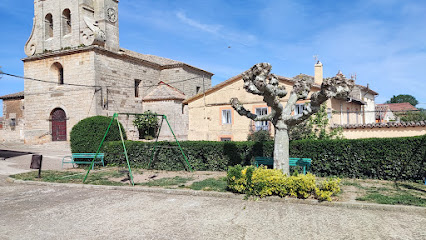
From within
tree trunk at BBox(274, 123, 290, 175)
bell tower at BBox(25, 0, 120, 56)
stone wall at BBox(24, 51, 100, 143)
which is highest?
bell tower at BBox(25, 0, 120, 56)

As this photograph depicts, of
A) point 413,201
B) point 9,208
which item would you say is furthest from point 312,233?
point 9,208

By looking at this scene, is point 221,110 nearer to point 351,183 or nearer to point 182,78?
point 182,78

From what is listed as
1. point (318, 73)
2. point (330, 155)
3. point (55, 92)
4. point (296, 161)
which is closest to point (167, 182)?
point (296, 161)

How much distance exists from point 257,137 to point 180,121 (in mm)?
9056

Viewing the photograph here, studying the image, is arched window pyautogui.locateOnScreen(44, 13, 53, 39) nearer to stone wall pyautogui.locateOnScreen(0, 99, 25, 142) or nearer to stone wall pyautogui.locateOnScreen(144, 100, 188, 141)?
stone wall pyautogui.locateOnScreen(0, 99, 25, 142)

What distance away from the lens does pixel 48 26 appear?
24.0 metres

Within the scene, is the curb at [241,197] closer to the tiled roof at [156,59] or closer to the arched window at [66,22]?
the arched window at [66,22]

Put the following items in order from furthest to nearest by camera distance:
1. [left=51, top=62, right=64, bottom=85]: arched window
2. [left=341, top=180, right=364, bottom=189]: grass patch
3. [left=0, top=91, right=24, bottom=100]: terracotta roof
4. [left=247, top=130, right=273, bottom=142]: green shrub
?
1. [left=0, top=91, right=24, bottom=100]: terracotta roof
2. [left=51, top=62, right=64, bottom=85]: arched window
3. [left=247, top=130, right=273, bottom=142]: green shrub
4. [left=341, top=180, right=364, bottom=189]: grass patch

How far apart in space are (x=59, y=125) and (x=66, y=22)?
7859 millimetres

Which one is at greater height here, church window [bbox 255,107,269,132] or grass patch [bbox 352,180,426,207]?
church window [bbox 255,107,269,132]

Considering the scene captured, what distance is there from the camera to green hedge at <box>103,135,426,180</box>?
9.09 m

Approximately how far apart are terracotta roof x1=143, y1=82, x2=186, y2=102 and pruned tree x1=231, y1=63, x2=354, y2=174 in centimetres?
1579

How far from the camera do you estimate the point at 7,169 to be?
520 inches

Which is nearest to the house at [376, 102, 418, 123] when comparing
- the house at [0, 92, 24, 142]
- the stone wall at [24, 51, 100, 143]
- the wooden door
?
the stone wall at [24, 51, 100, 143]
